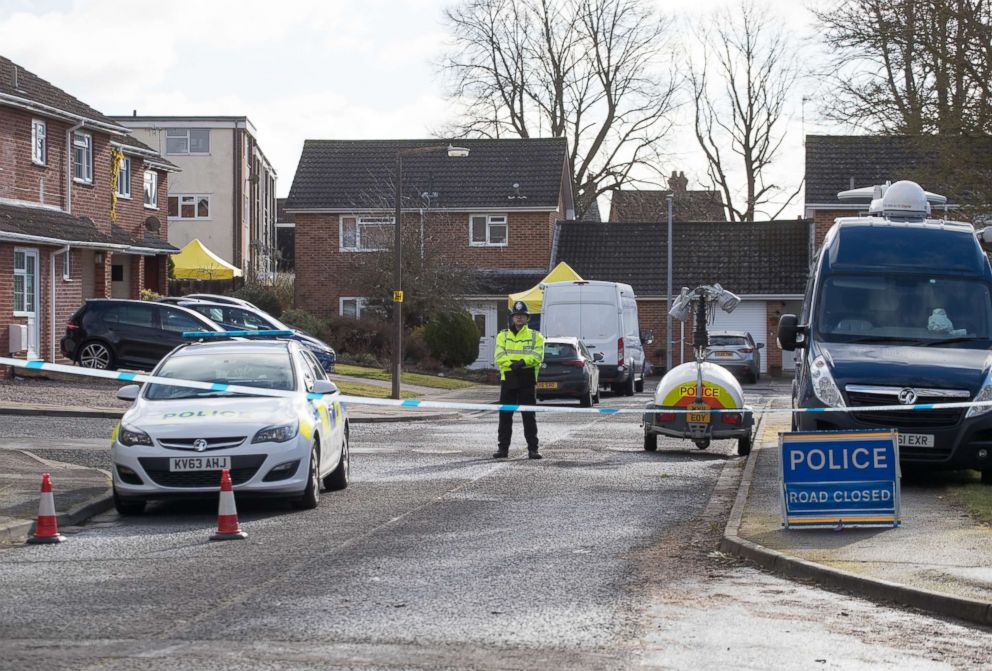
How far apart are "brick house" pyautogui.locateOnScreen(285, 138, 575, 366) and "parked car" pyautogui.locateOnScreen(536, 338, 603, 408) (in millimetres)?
20269

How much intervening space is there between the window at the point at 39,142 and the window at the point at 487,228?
20.3m

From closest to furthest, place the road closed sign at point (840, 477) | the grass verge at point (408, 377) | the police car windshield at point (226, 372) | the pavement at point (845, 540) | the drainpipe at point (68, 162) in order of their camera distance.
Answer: the pavement at point (845, 540), the road closed sign at point (840, 477), the police car windshield at point (226, 372), the drainpipe at point (68, 162), the grass verge at point (408, 377)

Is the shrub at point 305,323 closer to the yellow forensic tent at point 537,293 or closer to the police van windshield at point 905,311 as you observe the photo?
the yellow forensic tent at point 537,293

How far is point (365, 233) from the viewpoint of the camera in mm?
50188

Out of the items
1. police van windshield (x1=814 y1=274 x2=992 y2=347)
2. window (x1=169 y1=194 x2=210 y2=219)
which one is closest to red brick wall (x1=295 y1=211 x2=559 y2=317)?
window (x1=169 y1=194 x2=210 y2=219)

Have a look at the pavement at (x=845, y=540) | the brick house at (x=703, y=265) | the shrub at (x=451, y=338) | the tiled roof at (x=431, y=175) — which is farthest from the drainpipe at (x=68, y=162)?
the brick house at (x=703, y=265)

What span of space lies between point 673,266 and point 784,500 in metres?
41.1

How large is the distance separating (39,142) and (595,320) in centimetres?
1341

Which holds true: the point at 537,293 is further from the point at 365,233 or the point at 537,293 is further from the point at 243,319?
the point at 243,319

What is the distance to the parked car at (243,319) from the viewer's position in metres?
33.1

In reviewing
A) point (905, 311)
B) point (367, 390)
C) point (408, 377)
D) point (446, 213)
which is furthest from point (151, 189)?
point (905, 311)

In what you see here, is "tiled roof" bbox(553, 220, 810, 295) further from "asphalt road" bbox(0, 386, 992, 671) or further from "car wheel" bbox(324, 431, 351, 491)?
"asphalt road" bbox(0, 386, 992, 671)

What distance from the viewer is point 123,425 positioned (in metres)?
13.2

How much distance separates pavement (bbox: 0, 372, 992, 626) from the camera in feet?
29.5
